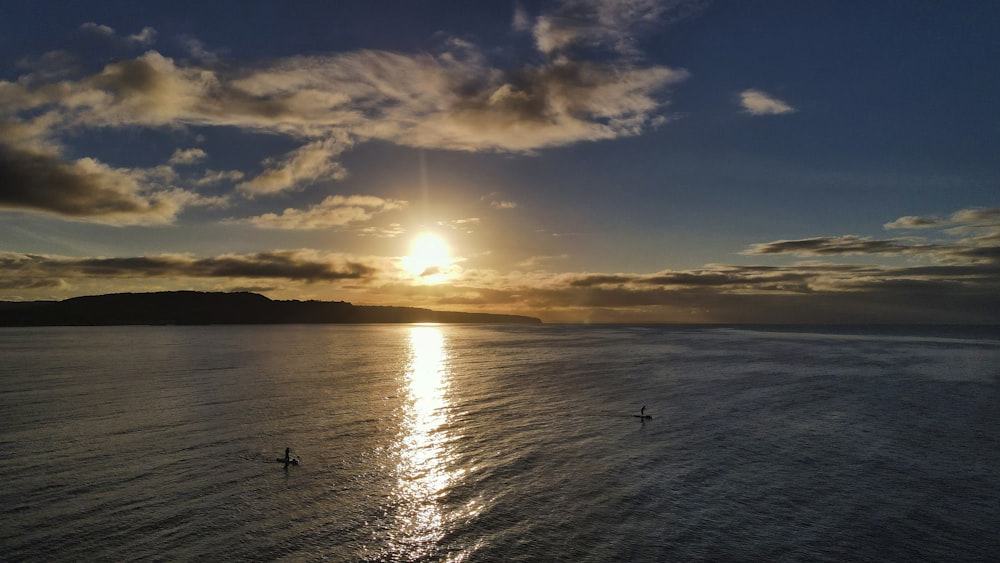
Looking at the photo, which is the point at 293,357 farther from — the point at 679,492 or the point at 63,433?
the point at 679,492

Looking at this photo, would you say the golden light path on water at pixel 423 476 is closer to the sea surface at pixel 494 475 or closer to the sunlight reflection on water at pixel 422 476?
the sunlight reflection on water at pixel 422 476

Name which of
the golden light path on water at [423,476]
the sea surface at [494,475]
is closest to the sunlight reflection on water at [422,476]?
the golden light path on water at [423,476]

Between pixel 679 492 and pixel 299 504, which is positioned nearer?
pixel 299 504

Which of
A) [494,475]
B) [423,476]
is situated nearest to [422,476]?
[423,476]

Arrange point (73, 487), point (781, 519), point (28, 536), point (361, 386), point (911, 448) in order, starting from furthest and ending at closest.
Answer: point (361, 386) → point (911, 448) → point (73, 487) → point (781, 519) → point (28, 536)

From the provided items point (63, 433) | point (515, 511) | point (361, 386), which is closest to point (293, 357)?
point (361, 386)

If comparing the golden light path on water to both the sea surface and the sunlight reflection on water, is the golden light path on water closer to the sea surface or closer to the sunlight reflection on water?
the sunlight reflection on water

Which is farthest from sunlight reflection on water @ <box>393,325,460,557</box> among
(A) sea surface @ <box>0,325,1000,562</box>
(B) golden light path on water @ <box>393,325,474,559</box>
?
(A) sea surface @ <box>0,325,1000,562</box>

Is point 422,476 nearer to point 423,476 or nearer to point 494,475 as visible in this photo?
point 423,476
